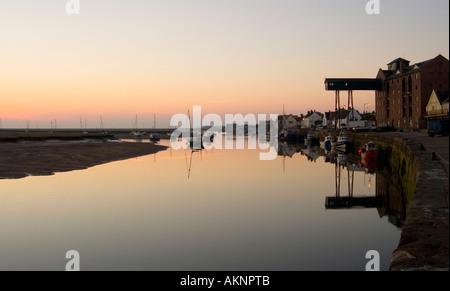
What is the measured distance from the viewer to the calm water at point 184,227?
535 inches

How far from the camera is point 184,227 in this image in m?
18.2

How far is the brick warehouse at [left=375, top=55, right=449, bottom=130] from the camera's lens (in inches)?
3167

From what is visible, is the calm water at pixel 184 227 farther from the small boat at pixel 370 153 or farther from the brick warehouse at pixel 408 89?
the brick warehouse at pixel 408 89

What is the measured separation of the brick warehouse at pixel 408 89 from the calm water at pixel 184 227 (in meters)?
59.7

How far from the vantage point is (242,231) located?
1745 cm

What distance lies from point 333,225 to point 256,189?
38.8 feet

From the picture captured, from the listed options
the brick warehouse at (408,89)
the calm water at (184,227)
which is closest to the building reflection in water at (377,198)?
the calm water at (184,227)

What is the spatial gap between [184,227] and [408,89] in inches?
3232

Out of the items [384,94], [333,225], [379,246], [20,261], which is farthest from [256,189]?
[384,94]

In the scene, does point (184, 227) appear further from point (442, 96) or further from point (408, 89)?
point (408, 89)

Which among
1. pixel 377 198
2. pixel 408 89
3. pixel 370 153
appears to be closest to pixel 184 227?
pixel 377 198

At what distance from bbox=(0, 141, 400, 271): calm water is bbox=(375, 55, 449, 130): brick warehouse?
59698mm

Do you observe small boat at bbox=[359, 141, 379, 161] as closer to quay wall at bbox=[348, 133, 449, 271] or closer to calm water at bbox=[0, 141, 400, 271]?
calm water at bbox=[0, 141, 400, 271]
